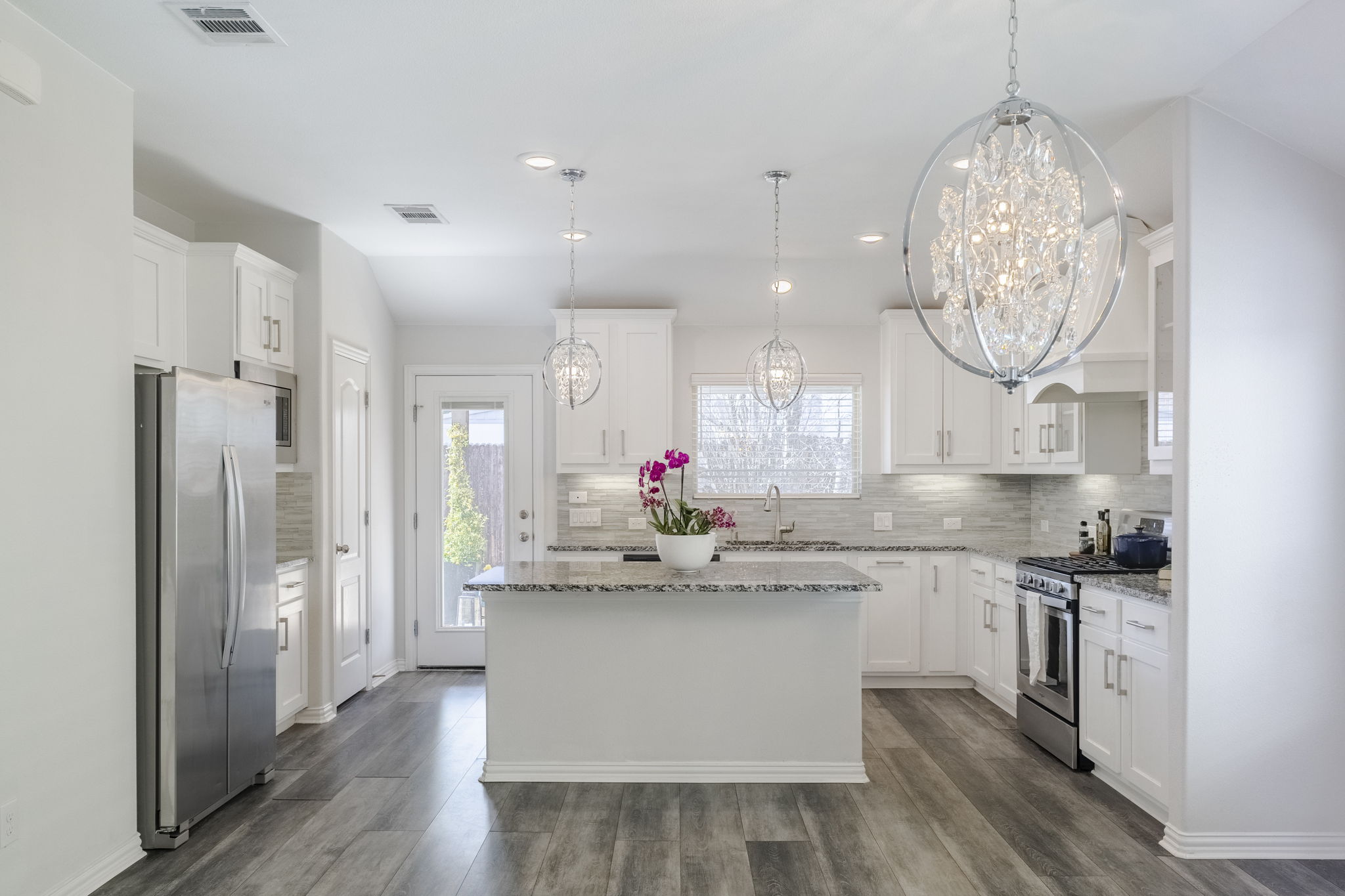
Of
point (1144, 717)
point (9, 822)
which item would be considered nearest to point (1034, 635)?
point (1144, 717)

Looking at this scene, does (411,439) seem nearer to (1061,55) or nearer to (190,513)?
(190,513)

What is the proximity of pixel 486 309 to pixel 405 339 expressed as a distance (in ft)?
2.12

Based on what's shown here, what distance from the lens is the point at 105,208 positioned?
121 inches

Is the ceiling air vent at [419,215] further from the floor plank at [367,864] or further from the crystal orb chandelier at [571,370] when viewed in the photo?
the floor plank at [367,864]

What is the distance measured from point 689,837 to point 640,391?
3.27 meters

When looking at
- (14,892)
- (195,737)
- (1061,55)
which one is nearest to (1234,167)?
(1061,55)

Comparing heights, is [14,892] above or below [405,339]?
below

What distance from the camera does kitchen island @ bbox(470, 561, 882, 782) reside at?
402cm

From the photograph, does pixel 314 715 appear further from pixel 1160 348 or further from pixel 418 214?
pixel 1160 348

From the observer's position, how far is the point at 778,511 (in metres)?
6.11

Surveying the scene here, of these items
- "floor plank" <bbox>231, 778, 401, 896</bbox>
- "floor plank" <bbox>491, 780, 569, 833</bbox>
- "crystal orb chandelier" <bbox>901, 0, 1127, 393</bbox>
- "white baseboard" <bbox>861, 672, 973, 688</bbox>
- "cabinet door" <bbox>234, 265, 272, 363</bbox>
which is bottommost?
"white baseboard" <bbox>861, 672, 973, 688</bbox>

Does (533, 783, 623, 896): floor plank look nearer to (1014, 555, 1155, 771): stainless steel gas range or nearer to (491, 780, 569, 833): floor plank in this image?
(491, 780, 569, 833): floor plank

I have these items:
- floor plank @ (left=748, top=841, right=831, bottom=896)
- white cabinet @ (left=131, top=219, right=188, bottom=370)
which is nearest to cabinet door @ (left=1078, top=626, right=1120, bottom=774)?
floor plank @ (left=748, top=841, right=831, bottom=896)

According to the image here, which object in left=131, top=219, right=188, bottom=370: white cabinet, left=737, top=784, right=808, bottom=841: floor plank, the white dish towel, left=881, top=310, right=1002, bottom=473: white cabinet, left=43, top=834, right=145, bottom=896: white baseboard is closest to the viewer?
left=43, top=834, right=145, bottom=896: white baseboard
